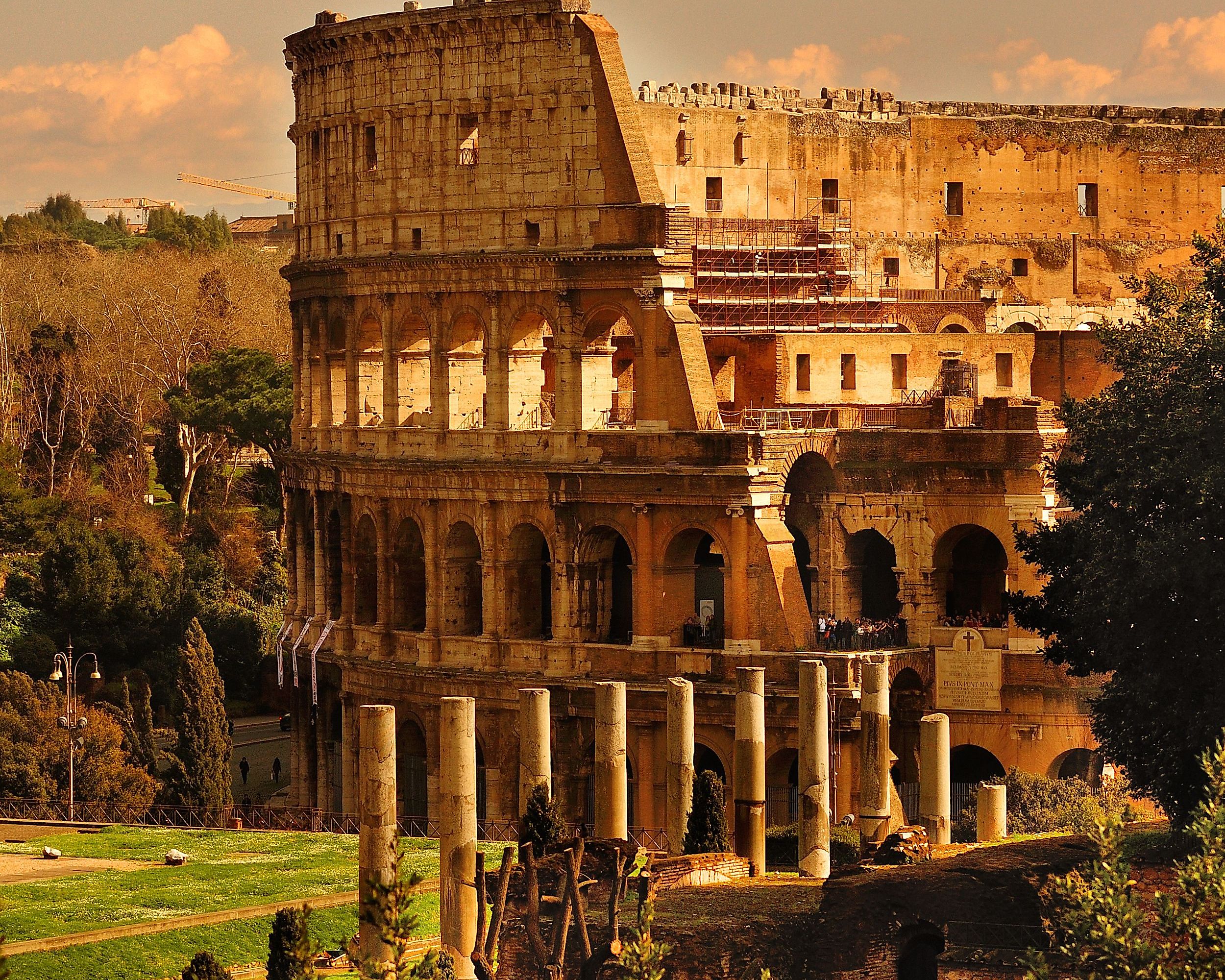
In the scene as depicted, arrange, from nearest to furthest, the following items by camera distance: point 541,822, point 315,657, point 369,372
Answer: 1. point 541,822
2. point 369,372
3. point 315,657

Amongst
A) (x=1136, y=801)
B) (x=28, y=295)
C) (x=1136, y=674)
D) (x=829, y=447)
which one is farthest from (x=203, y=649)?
(x=28, y=295)

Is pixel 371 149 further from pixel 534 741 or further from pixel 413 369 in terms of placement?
pixel 534 741

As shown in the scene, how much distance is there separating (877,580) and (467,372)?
9501mm

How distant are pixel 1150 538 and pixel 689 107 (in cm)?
2343

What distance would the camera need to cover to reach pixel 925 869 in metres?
41.4

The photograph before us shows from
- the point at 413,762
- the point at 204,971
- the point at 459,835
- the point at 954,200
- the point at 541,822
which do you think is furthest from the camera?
the point at 954,200

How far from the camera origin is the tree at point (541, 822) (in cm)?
4375

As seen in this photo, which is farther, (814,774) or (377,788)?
(814,774)

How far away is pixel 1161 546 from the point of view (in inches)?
1647

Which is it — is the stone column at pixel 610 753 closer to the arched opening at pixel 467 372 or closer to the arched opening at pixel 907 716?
the arched opening at pixel 907 716

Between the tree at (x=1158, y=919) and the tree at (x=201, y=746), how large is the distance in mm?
29375

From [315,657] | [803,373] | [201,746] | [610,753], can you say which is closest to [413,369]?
[315,657]

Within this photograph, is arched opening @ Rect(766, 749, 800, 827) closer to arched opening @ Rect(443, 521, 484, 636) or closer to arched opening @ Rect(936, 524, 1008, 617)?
arched opening @ Rect(936, 524, 1008, 617)

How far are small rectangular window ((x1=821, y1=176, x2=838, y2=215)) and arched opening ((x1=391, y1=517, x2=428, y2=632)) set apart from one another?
47.0ft
